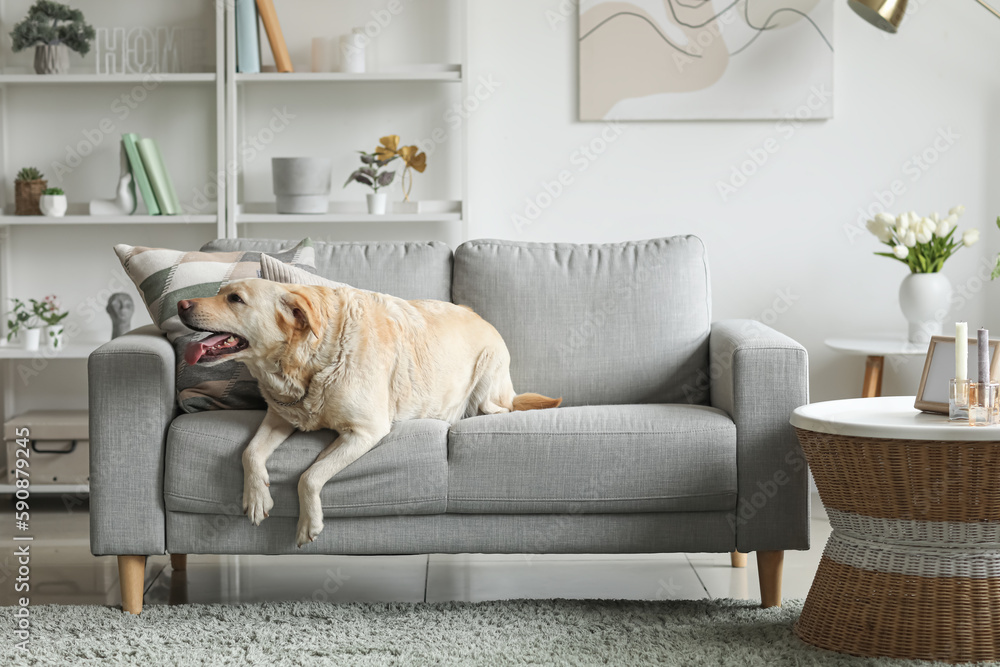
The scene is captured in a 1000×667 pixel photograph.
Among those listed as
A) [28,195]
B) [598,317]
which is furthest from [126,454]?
[28,195]

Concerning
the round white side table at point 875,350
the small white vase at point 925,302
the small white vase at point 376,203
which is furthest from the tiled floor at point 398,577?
the small white vase at point 376,203

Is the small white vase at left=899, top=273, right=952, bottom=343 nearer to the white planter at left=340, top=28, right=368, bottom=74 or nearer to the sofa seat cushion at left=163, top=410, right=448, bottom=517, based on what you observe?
the sofa seat cushion at left=163, top=410, right=448, bottom=517

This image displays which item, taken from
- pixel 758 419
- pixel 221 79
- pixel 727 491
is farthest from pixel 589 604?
pixel 221 79

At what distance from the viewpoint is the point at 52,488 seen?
10.7 feet

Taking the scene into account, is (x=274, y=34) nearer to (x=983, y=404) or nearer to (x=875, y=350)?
(x=875, y=350)

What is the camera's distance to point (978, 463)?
1.81m

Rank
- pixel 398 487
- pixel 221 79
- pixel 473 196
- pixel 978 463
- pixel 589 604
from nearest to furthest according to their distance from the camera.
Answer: pixel 978 463 → pixel 398 487 → pixel 589 604 → pixel 221 79 → pixel 473 196

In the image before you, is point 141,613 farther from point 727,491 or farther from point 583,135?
point 583,135

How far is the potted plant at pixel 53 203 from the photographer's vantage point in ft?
10.9

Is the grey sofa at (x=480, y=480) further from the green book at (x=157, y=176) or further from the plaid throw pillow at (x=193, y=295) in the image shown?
the green book at (x=157, y=176)

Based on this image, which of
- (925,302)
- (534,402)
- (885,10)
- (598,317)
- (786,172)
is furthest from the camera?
(786,172)

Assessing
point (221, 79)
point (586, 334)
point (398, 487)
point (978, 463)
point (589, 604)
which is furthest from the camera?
point (221, 79)

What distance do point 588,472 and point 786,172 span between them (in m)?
1.82

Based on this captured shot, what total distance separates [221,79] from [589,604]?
216 centimetres
